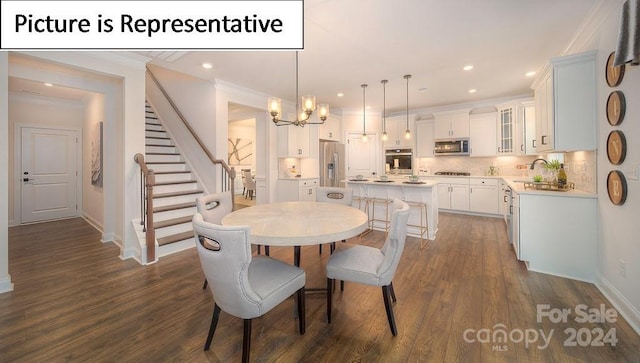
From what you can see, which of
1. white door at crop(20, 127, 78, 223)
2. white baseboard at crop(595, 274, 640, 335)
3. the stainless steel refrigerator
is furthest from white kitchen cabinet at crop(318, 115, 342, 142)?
white door at crop(20, 127, 78, 223)

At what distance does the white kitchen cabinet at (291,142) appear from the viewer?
5.49 m

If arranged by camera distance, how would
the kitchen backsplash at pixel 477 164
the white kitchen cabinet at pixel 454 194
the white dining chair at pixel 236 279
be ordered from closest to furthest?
the white dining chair at pixel 236 279 → the kitchen backsplash at pixel 477 164 → the white kitchen cabinet at pixel 454 194

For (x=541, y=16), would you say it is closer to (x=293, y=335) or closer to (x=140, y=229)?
(x=293, y=335)

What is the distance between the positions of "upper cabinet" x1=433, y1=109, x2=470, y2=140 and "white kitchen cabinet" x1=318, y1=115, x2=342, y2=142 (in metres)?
2.44

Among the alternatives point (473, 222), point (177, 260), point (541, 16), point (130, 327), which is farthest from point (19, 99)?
point (473, 222)

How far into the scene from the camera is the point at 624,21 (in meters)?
1.58

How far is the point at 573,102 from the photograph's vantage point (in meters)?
2.57

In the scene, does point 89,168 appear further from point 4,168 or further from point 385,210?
point 385,210

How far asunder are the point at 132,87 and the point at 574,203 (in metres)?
5.34

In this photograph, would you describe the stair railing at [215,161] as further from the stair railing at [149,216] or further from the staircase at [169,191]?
the stair railing at [149,216]

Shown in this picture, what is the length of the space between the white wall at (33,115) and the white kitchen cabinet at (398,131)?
717 cm

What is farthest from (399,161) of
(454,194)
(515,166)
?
(515,166)

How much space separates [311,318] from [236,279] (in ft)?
2.93

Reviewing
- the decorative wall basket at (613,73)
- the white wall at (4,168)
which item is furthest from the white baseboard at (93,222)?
the decorative wall basket at (613,73)
